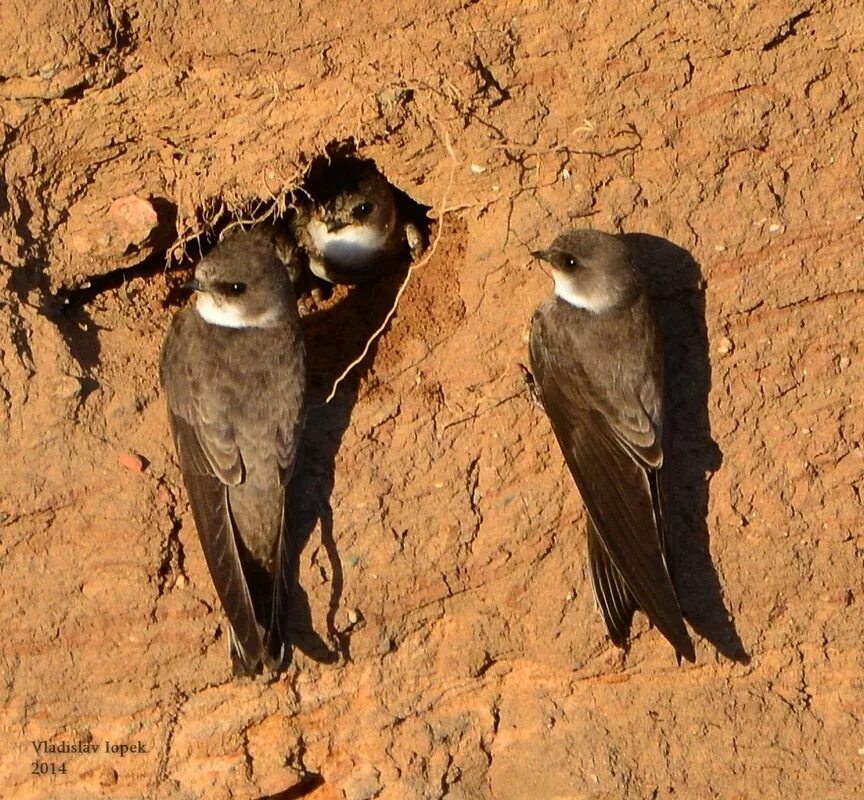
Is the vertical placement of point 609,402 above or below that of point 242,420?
below

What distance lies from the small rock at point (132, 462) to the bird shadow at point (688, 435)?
1445mm

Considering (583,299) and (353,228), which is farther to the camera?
(353,228)

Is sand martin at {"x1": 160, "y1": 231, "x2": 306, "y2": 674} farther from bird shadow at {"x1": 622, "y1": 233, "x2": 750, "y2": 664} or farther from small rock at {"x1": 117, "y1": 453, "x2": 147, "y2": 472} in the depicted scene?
bird shadow at {"x1": 622, "y1": 233, "x2": 750, "y2": 664}

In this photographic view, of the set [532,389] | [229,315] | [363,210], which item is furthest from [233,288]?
[532,389]

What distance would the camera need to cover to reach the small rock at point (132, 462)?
13.2ft

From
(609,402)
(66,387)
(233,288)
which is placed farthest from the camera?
(233,288)

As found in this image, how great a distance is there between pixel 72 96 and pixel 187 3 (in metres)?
0.40

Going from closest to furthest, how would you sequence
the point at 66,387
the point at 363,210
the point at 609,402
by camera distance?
the point at 66,387 < the point at 609,402 < the point at 363,210

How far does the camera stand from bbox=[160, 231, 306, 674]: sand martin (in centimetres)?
392

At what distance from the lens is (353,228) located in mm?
4820

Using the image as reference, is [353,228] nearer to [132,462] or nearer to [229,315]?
[229,315]

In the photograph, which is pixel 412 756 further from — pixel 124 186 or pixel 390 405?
pixel 124 186

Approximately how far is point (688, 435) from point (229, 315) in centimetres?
137

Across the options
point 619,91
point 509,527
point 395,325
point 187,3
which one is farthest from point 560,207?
point 187,3
